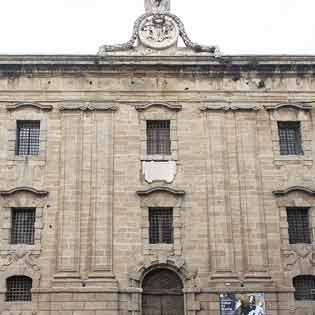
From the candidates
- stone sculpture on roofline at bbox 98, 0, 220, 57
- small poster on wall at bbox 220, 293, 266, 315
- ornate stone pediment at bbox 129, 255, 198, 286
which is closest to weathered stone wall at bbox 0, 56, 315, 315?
ornate stone pediment at bbox 129, 255, 198, 286

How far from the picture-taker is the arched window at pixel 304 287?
19.7 meters

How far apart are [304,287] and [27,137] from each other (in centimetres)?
1239

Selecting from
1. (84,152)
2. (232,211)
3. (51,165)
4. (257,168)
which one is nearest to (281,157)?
(257,168)

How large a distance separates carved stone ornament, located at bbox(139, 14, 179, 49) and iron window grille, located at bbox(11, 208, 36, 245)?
28.0 ft

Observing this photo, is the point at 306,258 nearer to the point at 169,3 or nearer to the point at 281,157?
the point at 281,157

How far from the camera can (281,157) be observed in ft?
69.4

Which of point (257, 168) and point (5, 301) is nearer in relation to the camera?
point (5, 301)

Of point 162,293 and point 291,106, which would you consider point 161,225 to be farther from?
point 291,106

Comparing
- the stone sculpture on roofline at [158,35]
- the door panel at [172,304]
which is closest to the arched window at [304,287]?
the door panel at [172,304]

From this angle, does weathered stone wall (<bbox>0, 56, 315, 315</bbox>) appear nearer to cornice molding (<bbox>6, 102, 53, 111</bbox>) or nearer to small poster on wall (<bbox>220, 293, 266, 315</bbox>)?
cornice molding (<bbox>6, 102, 53, 111</bbox>)

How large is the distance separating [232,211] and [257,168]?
81.8 inches

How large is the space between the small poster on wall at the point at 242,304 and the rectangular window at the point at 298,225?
267 centimetres

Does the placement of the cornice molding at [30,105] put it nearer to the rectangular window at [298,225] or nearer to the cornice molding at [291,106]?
the cornice molding at [291,106]

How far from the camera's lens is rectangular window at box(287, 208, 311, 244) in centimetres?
2045
